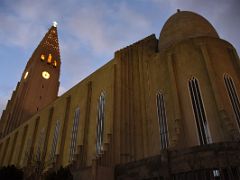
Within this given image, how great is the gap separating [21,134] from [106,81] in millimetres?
20417

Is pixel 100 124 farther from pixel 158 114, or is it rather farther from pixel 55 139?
pixel 55 139

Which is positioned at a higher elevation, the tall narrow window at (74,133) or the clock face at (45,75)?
the clock face at (45,75)

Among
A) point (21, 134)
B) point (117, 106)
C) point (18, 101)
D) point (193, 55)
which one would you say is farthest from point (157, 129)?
point (18, 101)

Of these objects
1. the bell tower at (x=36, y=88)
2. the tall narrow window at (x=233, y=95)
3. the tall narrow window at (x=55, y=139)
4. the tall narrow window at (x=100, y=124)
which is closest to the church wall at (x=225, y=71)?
the tall narrow window at (x=233, y=95)

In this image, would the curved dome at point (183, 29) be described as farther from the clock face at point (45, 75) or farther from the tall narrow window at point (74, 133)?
the clock face at point (45, 75)

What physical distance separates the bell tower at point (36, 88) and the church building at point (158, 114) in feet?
52.5

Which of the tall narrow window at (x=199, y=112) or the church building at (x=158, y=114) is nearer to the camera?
the church building at (x=158, y=114)

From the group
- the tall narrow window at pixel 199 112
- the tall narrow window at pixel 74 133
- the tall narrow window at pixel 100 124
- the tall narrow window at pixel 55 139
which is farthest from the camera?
the tall narrow window at pixel 55 139

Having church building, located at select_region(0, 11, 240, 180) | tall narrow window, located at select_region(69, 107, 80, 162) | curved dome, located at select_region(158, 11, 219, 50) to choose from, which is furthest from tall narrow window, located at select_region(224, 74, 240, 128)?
tall narrow window, located at select_region(69, 107, 80, 162)

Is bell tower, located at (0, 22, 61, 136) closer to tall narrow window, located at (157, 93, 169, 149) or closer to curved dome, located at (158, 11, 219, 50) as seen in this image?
curved dome, located at (158, 11, 219, 50)

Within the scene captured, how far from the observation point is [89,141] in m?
20.9

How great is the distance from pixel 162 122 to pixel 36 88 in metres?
32.9

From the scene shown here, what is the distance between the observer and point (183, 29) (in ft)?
75.7

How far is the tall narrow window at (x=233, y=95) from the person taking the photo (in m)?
16.9
